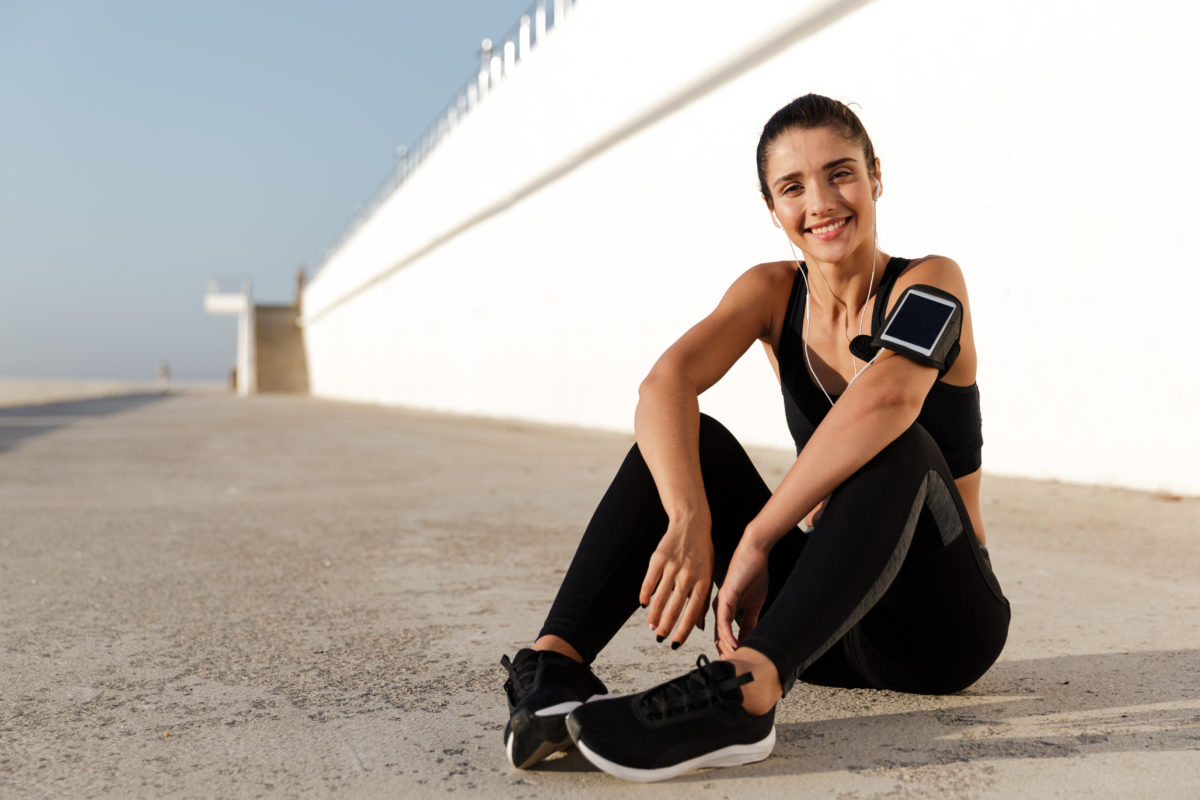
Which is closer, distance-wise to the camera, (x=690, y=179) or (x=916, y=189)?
(x=916, y=189)

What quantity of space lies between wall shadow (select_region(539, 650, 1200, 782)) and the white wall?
3577mm

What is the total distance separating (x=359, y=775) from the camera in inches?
64.8

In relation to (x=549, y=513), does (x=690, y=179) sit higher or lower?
higher

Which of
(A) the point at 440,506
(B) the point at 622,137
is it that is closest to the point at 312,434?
(B) the point at 622,137

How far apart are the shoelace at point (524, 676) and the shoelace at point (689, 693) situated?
0.76ft

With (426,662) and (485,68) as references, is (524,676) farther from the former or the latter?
→ (485,68)

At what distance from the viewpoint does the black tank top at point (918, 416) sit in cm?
189

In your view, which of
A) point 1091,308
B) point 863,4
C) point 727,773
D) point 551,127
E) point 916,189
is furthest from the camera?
point 551,127

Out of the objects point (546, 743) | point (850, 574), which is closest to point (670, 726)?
point (546, 743)

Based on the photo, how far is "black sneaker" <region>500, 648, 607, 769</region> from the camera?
161 centimetres

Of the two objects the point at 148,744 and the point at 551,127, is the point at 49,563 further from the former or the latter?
the point at 551,127

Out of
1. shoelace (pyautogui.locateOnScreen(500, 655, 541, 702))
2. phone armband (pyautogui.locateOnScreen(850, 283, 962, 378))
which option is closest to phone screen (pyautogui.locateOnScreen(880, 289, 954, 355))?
phone armband (pyautogui.locateOnScreen(850, 283, 962, 378))

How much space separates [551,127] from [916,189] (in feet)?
28.0

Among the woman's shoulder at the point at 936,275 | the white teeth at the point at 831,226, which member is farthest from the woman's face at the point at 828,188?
the woman's shoulder at the point at 936,275
